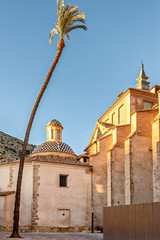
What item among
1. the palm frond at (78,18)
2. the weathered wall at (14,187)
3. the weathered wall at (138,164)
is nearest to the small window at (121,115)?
the weathered wall at (138,164)

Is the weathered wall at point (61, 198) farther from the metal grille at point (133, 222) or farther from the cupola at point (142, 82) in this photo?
the cupola at point (142, 82)

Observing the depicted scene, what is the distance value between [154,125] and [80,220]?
10150 millimetres

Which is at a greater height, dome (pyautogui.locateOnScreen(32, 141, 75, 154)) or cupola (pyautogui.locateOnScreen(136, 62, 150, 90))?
cupola (pyautogui.locateOnScreen(136, 62, 150, 90))

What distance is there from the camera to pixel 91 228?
2655cm

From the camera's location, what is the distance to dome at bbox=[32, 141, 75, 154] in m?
30.4

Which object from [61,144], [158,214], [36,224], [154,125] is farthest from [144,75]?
[158,214]

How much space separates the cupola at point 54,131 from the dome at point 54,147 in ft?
5.39

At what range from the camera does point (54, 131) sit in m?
33.6

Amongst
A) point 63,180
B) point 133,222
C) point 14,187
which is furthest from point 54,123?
point 133,222

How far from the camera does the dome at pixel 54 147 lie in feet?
99.6

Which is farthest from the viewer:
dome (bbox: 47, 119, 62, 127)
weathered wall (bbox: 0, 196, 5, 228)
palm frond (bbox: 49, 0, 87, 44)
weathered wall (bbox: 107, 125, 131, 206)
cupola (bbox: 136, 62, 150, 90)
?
cupola (bbox: 136, 62, 150, 90)

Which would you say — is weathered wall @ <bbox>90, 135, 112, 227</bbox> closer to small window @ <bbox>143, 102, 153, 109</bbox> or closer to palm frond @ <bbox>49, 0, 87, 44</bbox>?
Answer: small window @ <bbox>143, 102, 153, 109</bbox>

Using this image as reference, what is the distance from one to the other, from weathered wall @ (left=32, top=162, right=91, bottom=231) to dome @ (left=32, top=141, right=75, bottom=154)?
11.7ft

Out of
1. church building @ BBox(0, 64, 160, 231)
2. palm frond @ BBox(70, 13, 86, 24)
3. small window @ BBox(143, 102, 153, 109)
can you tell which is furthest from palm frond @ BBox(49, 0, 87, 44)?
small window @ BBox(143, 102, 153, 109)
